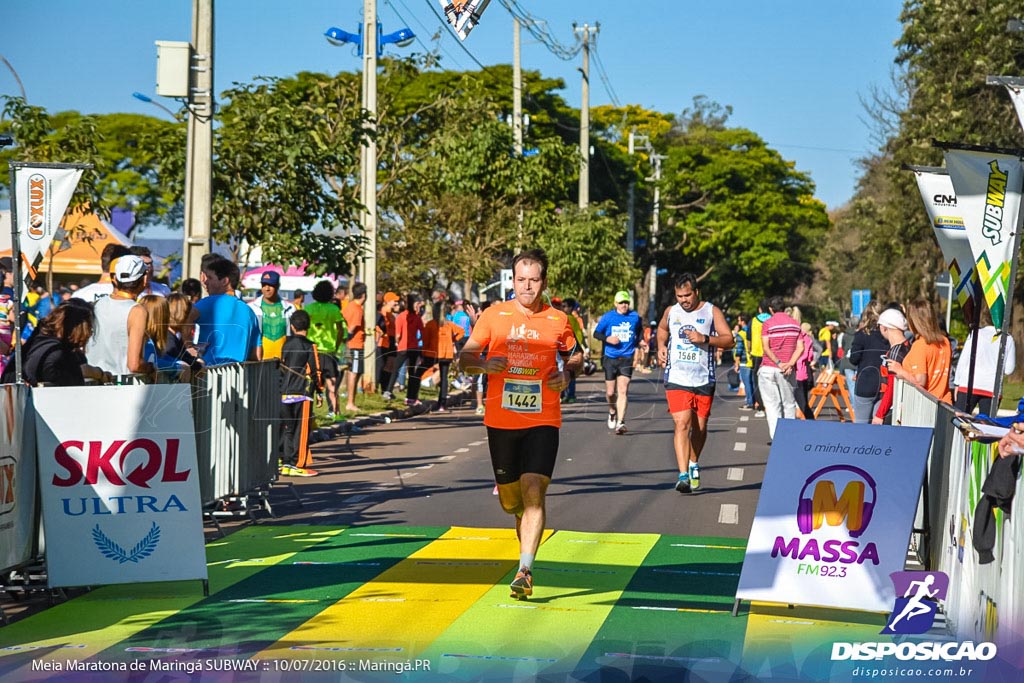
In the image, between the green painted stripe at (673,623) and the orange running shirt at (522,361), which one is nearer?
the green painted stripe at (673,623)

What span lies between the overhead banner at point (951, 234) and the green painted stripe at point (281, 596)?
3.98 metres

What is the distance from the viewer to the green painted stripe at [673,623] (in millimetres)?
6469

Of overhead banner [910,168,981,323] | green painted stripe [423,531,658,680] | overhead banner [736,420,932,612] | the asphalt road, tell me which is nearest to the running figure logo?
overhead banner [736,420,932,612]

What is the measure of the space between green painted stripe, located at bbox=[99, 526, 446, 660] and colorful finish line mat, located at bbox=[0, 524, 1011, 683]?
1cm

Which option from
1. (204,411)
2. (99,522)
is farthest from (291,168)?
(99,522)

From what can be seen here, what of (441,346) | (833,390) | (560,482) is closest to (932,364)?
(560,482)

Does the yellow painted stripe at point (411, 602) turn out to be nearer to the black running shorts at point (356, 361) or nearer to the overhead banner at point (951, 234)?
the overhead banner at point (951, 234)

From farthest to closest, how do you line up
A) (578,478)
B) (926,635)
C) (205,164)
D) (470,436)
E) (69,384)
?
(470,436), (205,164), (578,478), (69,384), (926,635)

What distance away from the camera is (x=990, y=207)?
7926mm

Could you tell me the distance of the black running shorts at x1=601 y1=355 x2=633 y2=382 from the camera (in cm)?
1947

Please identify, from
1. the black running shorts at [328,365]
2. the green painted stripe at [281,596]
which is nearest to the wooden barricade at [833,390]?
the black running shorts at [328,365]

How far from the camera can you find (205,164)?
15.7 metres

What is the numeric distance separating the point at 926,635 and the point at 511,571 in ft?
8.85

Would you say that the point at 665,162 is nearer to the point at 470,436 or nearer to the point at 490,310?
the point at 470,436
